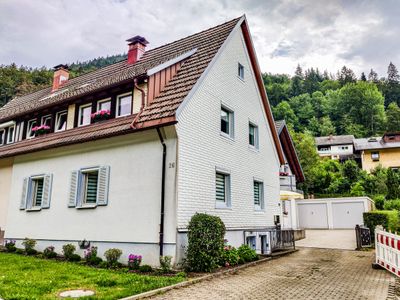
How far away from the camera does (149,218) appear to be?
10.1m

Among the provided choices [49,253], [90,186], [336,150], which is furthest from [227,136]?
[336,150]

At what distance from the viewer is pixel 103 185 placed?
1147 centimetres

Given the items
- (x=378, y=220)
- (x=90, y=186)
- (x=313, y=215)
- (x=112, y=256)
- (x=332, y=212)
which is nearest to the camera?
(x=112, y=256)

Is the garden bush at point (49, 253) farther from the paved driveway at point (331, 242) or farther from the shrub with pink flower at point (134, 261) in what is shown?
the paved driveway at point (331, 242)

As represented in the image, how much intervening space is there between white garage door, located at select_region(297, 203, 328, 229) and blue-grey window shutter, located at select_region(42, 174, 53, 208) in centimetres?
2684

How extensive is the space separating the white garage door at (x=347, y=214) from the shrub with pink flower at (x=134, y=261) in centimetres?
2681

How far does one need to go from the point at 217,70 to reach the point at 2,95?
5048 cm

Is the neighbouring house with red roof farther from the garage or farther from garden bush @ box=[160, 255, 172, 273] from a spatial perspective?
the garage

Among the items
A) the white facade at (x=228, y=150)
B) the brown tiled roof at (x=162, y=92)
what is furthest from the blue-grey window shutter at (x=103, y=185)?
the white facade at (x=228, y=150)

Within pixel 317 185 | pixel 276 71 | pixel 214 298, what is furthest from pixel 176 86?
pixel 276 71

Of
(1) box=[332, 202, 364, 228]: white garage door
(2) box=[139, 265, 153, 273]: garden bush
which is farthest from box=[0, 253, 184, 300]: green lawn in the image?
(1) box=[332, 202, 364, 228]: white garage door

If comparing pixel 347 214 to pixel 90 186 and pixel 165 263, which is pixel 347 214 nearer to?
pixel 90 186

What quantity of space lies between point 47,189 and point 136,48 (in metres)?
8.27

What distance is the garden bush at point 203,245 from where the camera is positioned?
9.27 metres
